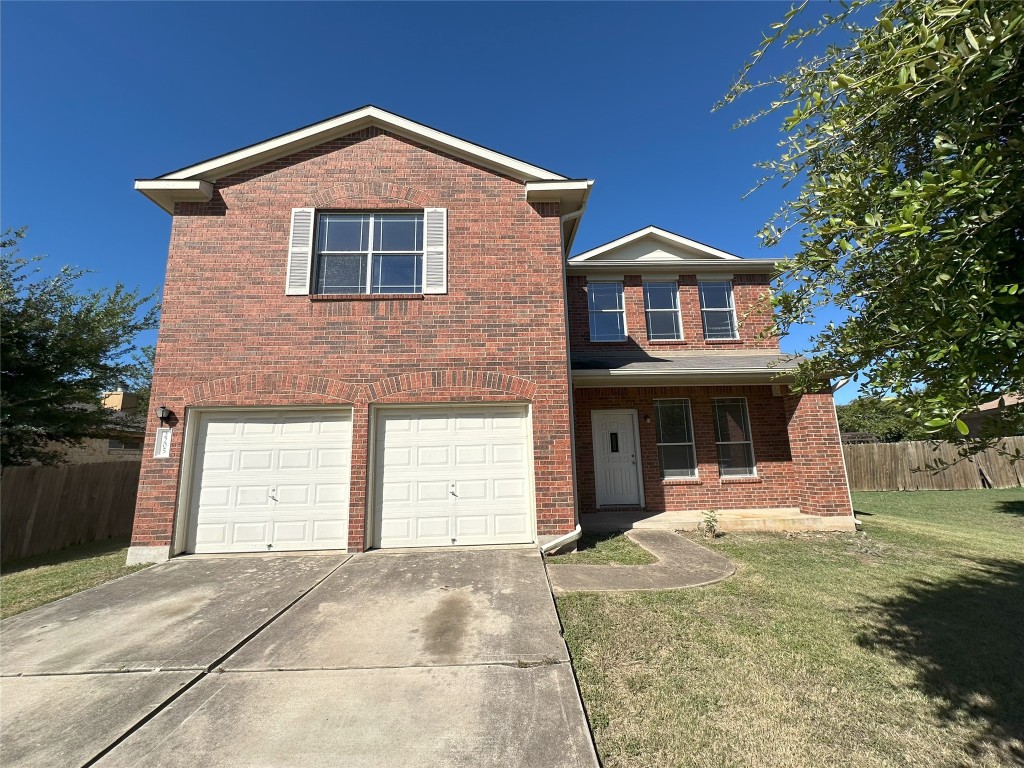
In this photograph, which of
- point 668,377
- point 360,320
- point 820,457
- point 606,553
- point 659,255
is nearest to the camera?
point 606,553

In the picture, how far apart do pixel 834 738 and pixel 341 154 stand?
392 inches

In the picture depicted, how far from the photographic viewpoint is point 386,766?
2.44m

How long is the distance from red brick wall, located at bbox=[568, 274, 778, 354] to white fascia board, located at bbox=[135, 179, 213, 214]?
7.74 m

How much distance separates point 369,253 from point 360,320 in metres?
1.33

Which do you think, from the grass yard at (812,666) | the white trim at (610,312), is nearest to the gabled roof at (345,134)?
the white trim at (610,312)

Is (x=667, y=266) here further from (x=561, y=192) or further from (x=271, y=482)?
(x=271, y=482)

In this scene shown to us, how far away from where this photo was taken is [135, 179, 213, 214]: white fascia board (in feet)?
25.0

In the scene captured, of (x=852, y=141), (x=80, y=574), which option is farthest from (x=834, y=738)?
(x=80, y=574)

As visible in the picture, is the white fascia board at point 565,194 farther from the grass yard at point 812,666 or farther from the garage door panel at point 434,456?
the grass yard at point 812,666

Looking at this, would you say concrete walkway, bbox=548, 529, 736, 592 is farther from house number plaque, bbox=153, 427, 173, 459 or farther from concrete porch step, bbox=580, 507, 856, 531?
house number plaque, bbox=153, 427, 173, 459

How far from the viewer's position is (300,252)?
7.75 meters

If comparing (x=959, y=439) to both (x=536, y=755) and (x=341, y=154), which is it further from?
(x=341, y=154)

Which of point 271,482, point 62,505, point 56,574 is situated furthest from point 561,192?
point 62,505

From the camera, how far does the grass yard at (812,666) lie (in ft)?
8.55
